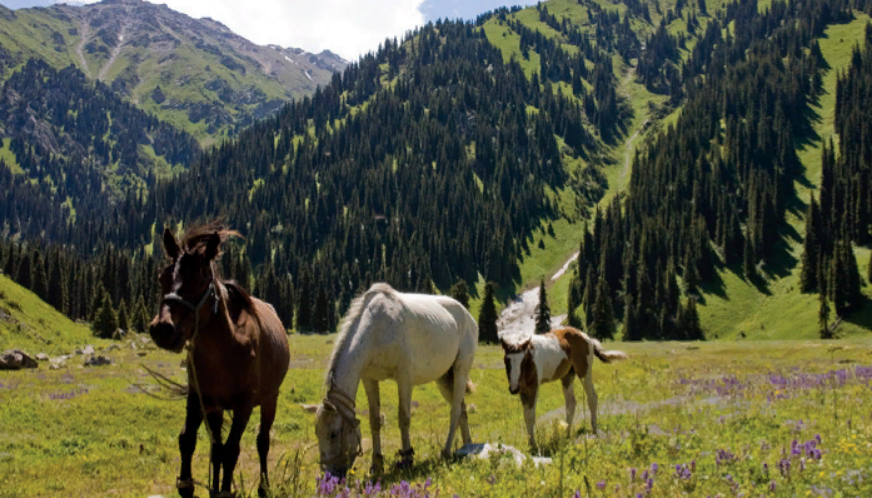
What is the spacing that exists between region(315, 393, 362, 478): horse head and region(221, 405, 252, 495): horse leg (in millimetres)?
1301

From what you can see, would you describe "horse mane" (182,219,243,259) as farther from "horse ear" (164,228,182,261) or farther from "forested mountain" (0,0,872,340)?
"forested mountain" (0,0,872,340)

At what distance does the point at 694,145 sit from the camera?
174 metres

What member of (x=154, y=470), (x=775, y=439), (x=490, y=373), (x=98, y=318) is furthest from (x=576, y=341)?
(x=98, y=318)

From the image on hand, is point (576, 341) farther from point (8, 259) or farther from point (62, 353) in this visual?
point (8, 259)

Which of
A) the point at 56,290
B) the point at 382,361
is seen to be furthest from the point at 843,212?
the point at 56,290

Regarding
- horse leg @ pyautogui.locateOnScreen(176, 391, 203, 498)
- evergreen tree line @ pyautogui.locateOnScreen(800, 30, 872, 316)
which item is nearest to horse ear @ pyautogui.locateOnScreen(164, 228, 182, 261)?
horse leg @ pyautogui.locateOnScreen(176, 391, 203, 498)

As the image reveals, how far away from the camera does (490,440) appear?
41.7 ft

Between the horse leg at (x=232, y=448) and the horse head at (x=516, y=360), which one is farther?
the horse head at (x=516, y=360)

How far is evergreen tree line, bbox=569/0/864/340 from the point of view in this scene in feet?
387

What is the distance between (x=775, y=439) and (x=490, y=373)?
2358 centimetres

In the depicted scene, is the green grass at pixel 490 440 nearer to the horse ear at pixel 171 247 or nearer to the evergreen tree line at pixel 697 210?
the horse ear at pixel 171 247

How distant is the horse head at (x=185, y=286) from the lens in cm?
538

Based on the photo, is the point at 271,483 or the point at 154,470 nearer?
the point at 271,483

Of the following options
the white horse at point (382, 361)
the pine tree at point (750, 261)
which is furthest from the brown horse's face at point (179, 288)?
the pine tree at point (750, 261)
